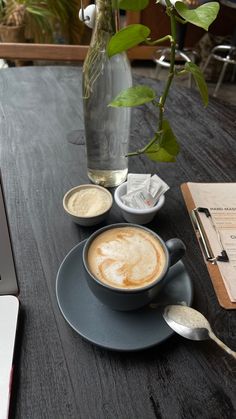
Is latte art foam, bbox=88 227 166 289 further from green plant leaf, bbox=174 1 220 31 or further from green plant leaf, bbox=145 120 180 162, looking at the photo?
green plant leaf, bbox=174 1 220 31

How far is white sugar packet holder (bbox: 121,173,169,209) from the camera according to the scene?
606mm

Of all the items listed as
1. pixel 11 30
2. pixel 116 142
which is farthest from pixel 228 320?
pixel 11 30

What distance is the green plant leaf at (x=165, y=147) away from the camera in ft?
1.86

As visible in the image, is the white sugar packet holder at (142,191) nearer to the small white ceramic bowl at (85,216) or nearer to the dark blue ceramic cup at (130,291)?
the small white ceramic bowl at (85,216)

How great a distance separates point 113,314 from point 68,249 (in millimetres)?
139

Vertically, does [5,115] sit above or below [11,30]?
above

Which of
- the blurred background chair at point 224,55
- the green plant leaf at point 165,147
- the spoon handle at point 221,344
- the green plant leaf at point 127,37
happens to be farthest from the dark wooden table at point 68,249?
the blurred background chair at point 224,55

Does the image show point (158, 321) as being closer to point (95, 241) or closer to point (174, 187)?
point (95, 241)

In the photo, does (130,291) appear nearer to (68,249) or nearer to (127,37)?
(68,249)

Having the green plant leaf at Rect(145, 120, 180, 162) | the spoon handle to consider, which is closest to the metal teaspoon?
the spoon handle

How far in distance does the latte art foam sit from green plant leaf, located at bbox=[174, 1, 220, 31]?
271 mm

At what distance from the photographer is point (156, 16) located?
2.49m

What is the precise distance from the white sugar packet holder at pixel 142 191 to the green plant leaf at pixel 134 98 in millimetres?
162

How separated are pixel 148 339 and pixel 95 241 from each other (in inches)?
5.6
